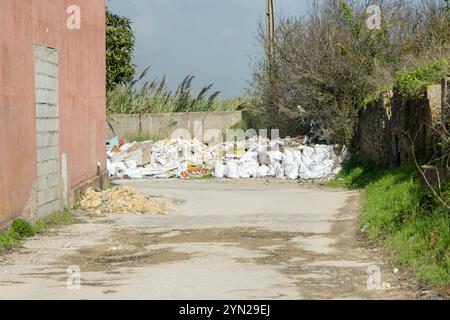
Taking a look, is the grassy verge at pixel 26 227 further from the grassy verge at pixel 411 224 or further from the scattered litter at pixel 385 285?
the scattered litter at pixel 385 285

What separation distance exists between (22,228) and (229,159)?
14670 millimetres

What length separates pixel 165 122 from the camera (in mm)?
34781

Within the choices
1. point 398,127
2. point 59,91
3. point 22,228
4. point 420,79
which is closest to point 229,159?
point 398,127

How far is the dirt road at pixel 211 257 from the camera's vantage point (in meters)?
9.52

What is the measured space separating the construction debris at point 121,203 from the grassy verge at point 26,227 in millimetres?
995

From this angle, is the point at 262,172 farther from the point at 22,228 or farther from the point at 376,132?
the point at 22,228

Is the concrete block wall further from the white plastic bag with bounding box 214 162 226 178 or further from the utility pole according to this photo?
the utility pole

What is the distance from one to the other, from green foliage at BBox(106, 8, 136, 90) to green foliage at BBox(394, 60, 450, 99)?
655 inches

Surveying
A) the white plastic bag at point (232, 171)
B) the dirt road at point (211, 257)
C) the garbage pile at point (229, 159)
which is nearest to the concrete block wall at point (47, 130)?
the dirt road at point (211, 257)

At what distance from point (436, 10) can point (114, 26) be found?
1255cm

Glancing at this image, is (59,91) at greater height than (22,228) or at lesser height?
greater

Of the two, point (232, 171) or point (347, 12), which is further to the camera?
point (347, 12)

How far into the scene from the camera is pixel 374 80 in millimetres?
26750
